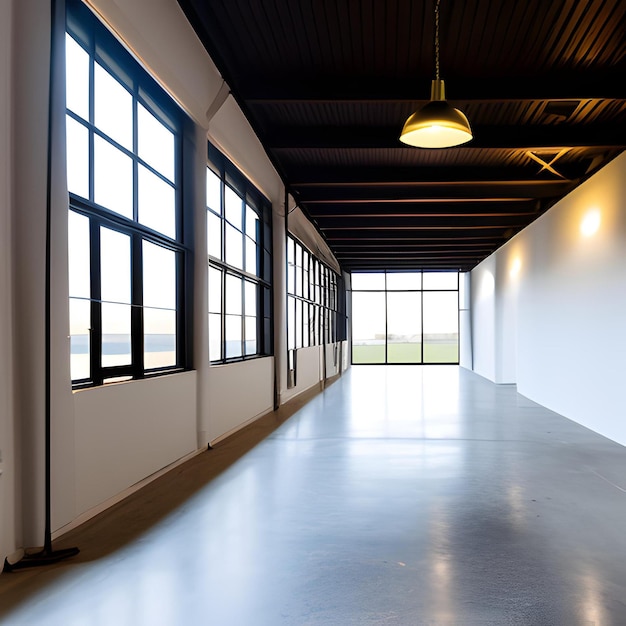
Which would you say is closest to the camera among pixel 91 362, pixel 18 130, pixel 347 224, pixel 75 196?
pixel 18 130

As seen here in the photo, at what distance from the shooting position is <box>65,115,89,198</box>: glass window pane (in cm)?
369

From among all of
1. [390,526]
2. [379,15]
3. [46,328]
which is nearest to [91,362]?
[46,328]

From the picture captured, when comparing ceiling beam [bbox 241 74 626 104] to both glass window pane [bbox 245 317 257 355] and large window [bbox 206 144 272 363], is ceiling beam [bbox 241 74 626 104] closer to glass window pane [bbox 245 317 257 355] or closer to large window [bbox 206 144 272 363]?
large window [bbox 206 144 272 363]

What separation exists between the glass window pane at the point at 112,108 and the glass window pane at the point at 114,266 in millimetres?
756

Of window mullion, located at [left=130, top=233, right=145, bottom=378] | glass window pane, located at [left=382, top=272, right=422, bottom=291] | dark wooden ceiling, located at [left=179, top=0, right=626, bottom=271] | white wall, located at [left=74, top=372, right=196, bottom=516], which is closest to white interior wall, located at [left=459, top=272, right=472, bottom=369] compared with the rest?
glass window pane, located at [left=382, top=272, right=422, bottom=291]

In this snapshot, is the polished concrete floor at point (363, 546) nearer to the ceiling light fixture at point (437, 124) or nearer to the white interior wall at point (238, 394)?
the white interior wall at point (238, 394)

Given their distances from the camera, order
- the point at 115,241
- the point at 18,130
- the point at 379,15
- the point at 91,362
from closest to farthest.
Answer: the point at 18,130 < the point at 91,362 < the point at 115,241 < the point at 379,15

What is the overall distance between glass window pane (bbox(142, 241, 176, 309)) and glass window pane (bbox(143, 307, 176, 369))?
0.09 m

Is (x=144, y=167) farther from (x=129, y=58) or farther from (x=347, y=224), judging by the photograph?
(x=347, y=224)

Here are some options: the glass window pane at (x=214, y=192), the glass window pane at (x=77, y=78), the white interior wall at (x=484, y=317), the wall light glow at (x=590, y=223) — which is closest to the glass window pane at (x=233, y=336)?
the glass window pane at (x=214, y=192)

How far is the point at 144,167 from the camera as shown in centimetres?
489

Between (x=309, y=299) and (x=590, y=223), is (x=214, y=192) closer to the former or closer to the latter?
(x=590, y=223)

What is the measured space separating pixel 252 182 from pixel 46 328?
5272 millimetres

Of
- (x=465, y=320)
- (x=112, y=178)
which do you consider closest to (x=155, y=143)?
(x=112, y=178)
